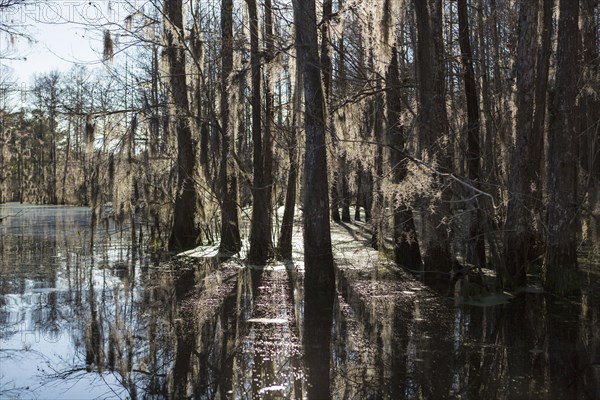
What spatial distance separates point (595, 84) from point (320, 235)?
7.30 metres

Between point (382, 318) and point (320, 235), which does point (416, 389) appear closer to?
point (382, 318)

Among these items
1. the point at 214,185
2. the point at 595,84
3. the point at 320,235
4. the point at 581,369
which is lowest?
the point at 581,369

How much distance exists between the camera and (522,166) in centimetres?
993

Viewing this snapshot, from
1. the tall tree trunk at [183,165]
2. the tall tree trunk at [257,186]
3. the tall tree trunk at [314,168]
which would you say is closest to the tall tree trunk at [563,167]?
the tall tree trunk at [314,168]

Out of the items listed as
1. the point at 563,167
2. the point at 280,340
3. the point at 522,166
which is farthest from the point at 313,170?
the point at 563,167

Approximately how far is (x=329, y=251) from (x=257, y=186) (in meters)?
4.36

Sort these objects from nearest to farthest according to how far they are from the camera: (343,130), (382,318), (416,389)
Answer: (416,389) < (382,318) < (343,130)

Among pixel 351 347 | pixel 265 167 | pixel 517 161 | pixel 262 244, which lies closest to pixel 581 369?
pixel 351 347

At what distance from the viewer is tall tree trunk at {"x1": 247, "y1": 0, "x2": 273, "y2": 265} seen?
13280 mm

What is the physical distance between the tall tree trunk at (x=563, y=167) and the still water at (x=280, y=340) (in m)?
0.44

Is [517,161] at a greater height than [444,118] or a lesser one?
lesser

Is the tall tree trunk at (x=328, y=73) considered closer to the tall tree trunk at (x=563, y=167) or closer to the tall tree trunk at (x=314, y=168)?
the tall tree trunk at (x=314, y=168)

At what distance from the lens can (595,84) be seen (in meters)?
13.3

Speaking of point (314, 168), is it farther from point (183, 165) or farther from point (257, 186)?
point (183, 165)
